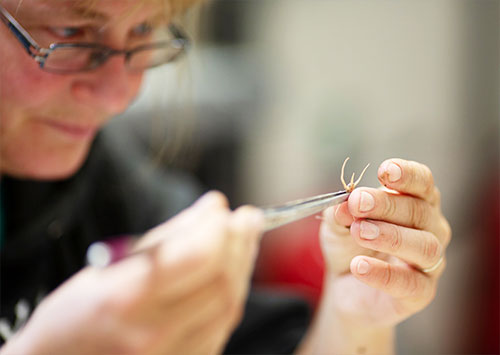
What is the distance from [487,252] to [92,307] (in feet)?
2.85

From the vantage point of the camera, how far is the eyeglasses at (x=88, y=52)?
0.45 meters

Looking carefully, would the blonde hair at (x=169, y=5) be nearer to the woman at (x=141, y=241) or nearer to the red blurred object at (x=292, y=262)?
the woman at (x=141, y=241)

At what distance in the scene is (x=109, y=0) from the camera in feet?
1.46

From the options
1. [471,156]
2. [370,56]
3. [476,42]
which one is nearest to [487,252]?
[471,156]

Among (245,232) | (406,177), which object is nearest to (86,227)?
(245,232)

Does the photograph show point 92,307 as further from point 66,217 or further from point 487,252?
point 487,252

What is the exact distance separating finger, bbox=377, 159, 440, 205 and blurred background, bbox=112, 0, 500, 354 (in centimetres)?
6

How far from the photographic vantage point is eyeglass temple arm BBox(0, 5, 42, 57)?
45cm

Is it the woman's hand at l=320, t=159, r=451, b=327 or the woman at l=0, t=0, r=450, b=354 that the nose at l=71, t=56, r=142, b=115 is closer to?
the woman at l=0, t=0, r=450, b=354

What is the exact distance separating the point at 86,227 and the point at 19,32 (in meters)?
0.38

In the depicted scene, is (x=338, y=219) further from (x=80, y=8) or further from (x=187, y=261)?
(x=80, y=8)

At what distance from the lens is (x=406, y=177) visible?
39 centimetres

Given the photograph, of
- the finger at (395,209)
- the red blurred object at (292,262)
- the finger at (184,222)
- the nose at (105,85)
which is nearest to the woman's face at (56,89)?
the nose at (105,85)

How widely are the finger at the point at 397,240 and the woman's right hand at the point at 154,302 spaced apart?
0.31 ft
